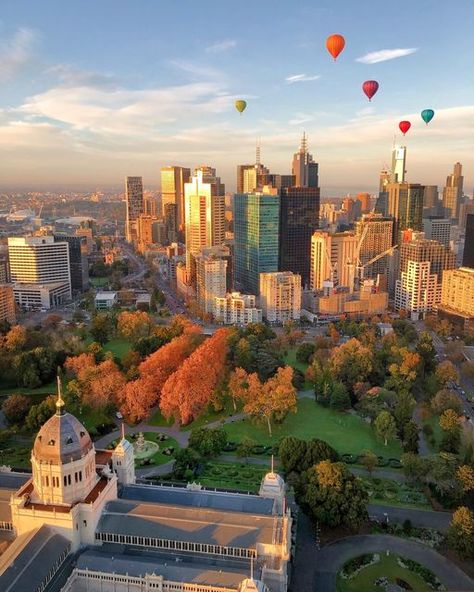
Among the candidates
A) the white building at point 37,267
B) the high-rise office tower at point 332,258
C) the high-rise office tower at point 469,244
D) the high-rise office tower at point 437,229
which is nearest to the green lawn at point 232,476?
the high-rise office tower at point 332,258

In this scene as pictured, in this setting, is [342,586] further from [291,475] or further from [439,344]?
[439,344]

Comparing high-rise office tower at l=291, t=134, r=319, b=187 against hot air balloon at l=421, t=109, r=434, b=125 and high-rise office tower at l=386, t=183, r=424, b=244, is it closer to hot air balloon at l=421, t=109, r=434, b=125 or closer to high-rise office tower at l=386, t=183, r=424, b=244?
high-rise office tower at l=386, t=183, r=424, b=244

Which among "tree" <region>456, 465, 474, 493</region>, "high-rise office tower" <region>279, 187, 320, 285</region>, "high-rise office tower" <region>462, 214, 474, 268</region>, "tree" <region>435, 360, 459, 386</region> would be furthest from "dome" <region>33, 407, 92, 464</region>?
"high-rise office tower" <region>462, 214, 474, 268</region>

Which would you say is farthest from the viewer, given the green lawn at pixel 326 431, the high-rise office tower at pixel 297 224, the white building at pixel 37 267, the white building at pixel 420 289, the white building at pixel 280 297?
the high-rise office tower at pixel 297 224

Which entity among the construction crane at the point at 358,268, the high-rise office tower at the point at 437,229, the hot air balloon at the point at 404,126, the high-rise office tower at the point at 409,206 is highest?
the hot air balloon at the point at 404,126

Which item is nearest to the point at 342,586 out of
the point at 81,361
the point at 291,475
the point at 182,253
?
the point at 291,475

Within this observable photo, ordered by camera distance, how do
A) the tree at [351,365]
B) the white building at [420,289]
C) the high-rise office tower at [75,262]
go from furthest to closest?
the high-rise office tower at [75,262], the white building at [420,289], the tree at [351,365]

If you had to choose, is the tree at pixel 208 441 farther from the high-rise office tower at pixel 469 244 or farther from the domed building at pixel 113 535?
the high-rise office tower at pixel 469 244
